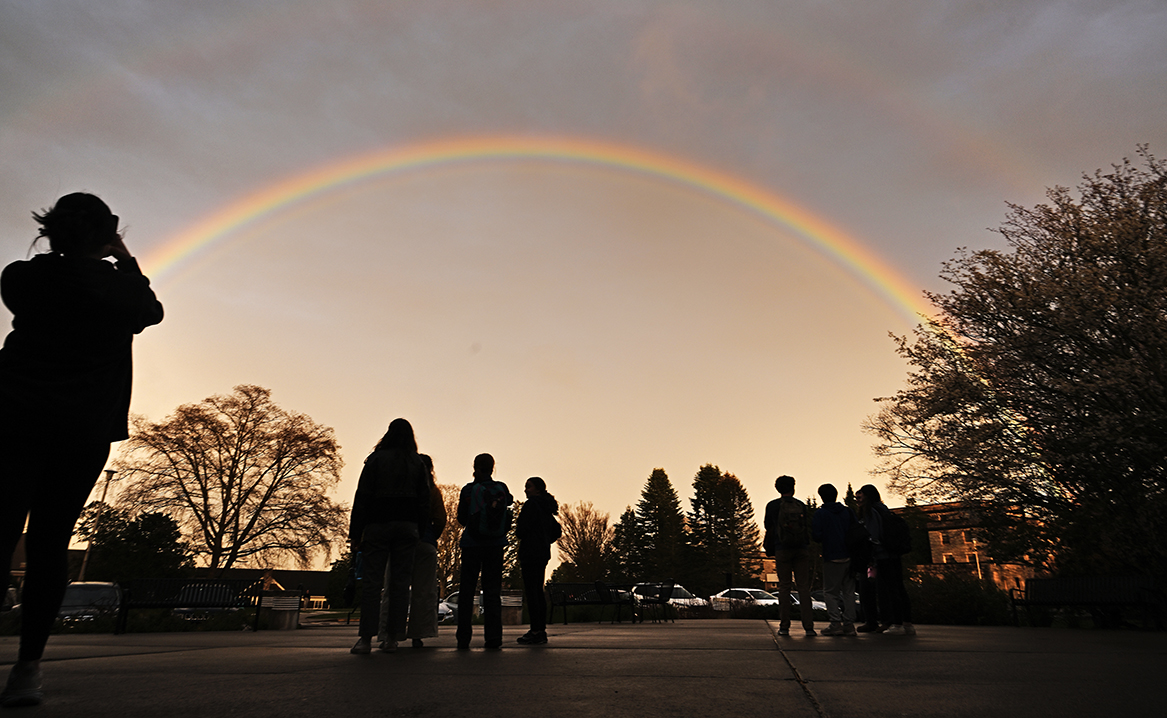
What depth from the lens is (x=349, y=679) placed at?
13.5 feet

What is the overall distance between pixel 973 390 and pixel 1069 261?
13.6 feet

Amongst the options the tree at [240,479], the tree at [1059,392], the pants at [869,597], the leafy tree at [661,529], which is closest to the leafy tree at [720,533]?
the leafy tree at [661,529]

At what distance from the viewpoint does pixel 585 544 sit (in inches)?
2613

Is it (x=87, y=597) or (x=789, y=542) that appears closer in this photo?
(x=789, y=542)

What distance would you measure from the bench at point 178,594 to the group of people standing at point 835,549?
363 inches

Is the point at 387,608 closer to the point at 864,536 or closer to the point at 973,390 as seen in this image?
the point at 864,536

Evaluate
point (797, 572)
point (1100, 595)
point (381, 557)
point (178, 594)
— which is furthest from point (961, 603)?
point (178, 594)

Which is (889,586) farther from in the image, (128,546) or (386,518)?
(128,546)

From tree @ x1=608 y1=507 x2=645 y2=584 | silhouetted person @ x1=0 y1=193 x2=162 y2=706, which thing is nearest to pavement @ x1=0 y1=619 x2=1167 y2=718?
silhouetted person @ x1=0 y1=193 x2=162 y2=706

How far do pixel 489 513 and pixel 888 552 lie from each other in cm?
638

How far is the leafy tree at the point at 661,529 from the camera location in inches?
3278

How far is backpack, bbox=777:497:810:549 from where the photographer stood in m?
9.43

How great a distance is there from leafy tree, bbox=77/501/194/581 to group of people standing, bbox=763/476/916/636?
97.5ft

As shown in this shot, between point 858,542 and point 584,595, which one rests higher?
point 858,542
